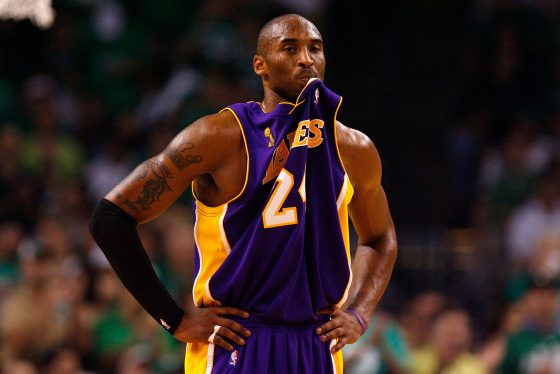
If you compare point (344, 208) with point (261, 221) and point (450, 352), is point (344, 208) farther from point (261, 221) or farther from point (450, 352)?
point (450, 352)

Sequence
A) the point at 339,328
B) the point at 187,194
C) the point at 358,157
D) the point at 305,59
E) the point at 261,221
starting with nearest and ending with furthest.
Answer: the point at 261,221
the point at 305,59
the point at 339,328
the point at 358,157
the point at 187,194

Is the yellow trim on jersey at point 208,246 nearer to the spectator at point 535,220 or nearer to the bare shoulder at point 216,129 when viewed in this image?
the bare shoulder at point 216,129

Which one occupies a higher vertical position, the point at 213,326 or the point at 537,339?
the point at 213,326

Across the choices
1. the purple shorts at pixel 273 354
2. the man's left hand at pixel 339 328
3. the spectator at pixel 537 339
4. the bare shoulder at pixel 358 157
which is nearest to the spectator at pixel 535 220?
the spectator at pixel 537 339

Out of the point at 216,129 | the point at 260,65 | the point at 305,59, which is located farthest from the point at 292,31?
the point at 216,129

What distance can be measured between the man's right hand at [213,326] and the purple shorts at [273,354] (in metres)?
0.04

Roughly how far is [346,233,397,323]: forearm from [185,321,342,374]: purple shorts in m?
0.43

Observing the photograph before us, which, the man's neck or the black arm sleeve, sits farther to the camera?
the man's neck

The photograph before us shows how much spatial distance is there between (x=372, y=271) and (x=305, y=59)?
3.60 feet

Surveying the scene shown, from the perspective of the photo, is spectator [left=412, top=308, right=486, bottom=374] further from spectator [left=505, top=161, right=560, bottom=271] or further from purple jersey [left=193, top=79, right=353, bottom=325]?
purple jersey [left=193, top=79, right=353, bottom=325]

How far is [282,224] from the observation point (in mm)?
4410

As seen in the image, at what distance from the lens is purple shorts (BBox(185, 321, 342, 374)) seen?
4445mm

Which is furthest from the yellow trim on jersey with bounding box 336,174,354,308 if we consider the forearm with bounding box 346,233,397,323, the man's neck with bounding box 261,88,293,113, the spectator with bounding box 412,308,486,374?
the spectator with bounding box 412,308,486,374

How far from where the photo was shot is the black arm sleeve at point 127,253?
4426 mm
